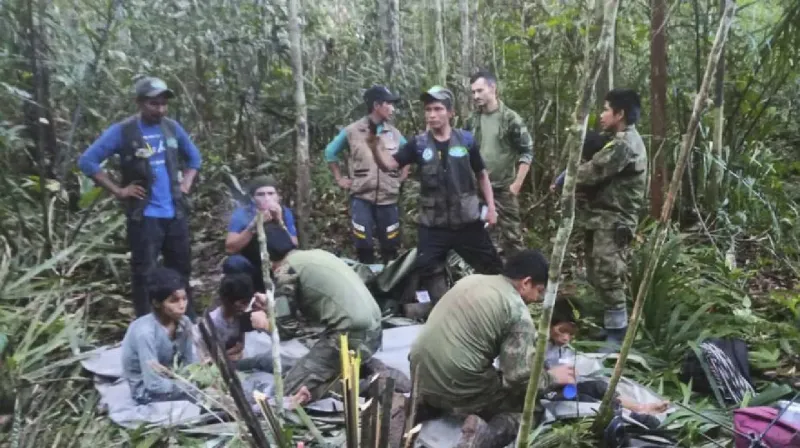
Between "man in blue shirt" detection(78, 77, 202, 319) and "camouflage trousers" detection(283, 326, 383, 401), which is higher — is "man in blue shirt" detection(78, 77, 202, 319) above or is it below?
above

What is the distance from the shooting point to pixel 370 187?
612 centimetres

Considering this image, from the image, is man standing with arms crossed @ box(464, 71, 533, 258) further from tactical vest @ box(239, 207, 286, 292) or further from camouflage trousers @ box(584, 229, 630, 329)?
tactical vest @ box(239, 207, 286, 292)

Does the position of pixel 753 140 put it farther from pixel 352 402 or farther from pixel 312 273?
pixel 352 402

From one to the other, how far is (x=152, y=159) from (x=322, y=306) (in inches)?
70.9

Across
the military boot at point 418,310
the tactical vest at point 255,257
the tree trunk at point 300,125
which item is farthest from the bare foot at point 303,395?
the tree trunk at point 300,125

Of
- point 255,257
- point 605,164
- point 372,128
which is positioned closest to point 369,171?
point 372,128

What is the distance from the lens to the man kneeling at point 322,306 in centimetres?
401

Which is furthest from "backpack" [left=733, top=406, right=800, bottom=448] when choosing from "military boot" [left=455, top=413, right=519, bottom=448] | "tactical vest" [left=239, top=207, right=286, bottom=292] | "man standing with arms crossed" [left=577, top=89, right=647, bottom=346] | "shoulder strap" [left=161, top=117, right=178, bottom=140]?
"shoulder strap" [left=161, top=117, right=178, bottom=140]

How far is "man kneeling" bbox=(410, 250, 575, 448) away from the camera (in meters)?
3.51

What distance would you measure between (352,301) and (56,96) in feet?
14.1

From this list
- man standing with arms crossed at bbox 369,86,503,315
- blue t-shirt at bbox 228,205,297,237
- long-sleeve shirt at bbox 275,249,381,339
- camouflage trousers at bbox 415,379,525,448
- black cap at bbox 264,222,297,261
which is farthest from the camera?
man standing with arms crossed at bbox 369,86,503,315

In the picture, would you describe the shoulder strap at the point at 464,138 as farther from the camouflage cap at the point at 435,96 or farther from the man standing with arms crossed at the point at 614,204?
the man standing with arms crossed at the point at 614,204

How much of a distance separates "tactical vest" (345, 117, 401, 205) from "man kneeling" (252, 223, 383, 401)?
77.5 inches

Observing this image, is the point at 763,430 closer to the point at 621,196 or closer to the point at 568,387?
the point at 568,387
